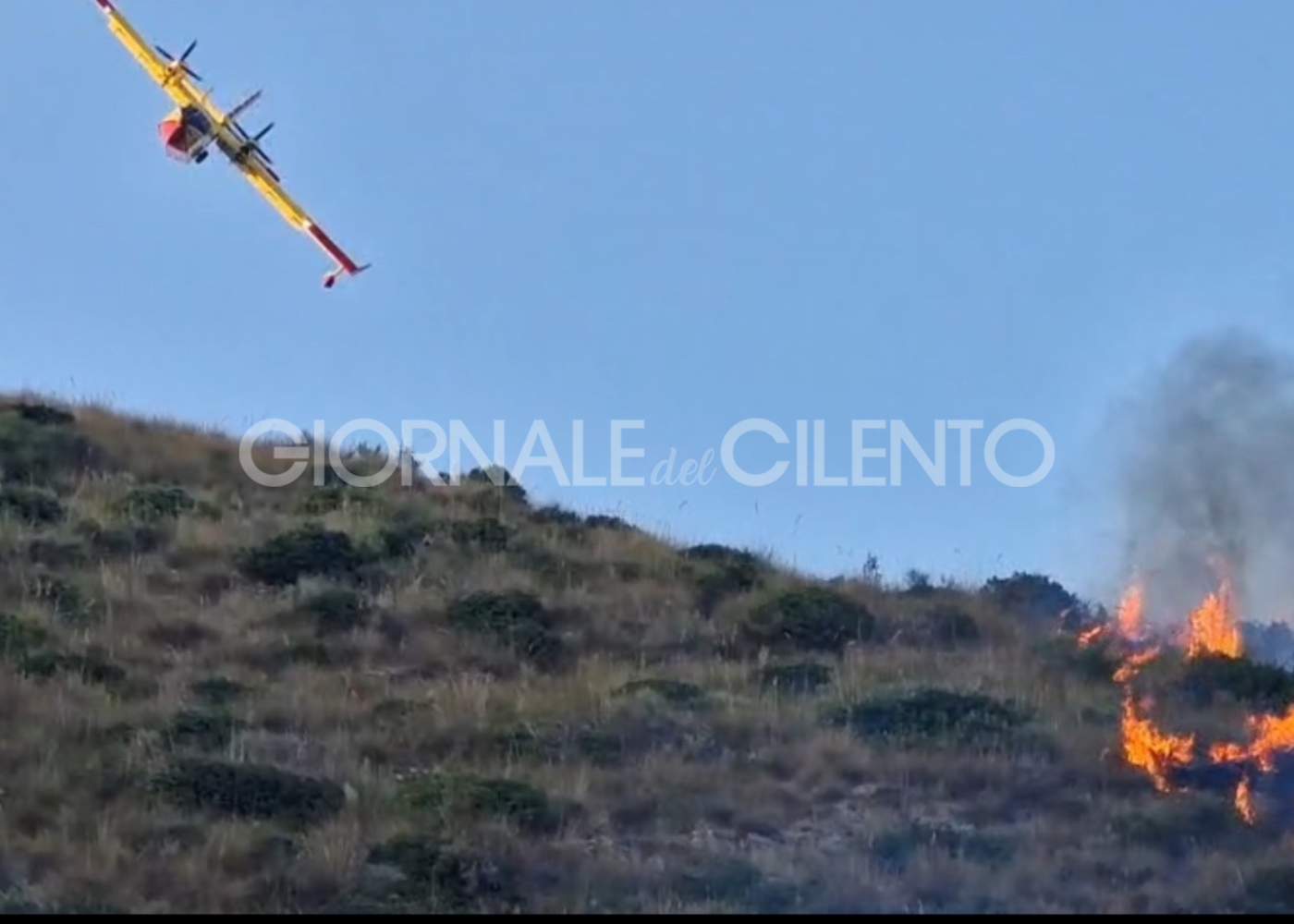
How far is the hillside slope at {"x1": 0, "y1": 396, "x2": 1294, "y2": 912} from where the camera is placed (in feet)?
38.3

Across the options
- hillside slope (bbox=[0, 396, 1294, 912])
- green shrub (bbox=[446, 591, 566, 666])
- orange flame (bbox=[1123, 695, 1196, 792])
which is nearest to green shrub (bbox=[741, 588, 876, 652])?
hillside slope (bbox=[0, 396, 1294, 912])

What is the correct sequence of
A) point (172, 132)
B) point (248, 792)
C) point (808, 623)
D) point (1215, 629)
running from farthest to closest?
1. point (172, 132)
2. point (808, 623)
3. point (1215, 629)
4. point (248, 792)

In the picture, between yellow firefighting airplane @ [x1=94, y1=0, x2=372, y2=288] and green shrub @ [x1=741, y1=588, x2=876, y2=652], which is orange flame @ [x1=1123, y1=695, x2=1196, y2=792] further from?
yellow firefighting airplane @ [x1=94, y1=0, x2=372, y2=288]

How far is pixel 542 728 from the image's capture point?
14.6 metres

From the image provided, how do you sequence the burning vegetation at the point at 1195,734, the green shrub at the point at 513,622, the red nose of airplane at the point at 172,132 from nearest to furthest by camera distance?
the burning vegetation at the point at 1195,734
the green shrub at the point at 513,622
the red nose of airplane at the point at 172,132

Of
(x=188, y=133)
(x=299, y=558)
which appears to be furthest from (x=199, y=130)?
(x=299, y=558)

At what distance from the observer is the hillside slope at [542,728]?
1167 centimetres

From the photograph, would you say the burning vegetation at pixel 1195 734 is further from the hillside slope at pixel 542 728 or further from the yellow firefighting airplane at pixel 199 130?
the yellow firefighting airplane at pixel 199 130

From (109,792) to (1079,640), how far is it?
29.8 feet

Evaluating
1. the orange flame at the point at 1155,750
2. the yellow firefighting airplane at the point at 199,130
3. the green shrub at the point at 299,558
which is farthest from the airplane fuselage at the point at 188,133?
the orange flame at the point at 1155,750

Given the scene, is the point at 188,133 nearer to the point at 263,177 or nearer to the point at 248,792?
the point at 263,177

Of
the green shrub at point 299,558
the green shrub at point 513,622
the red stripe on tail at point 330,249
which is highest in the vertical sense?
the red stripe on tail at point 330,249

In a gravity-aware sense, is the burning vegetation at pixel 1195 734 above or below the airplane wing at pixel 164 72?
below

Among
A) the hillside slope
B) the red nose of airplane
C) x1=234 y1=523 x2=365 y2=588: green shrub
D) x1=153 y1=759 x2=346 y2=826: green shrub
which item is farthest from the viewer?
the red nose of airplane
